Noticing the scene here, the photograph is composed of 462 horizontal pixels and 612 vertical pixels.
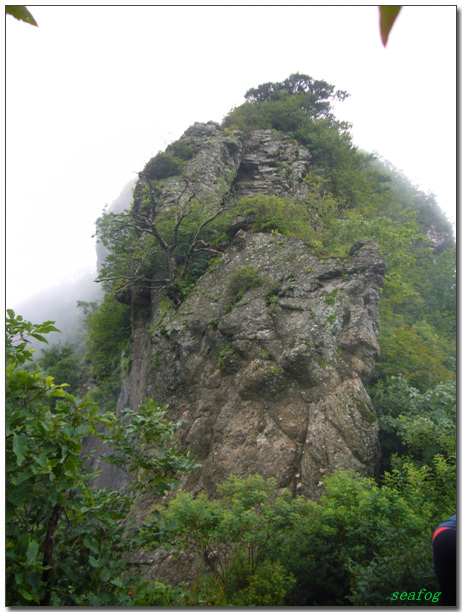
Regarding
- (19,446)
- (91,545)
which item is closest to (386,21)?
(19,446)

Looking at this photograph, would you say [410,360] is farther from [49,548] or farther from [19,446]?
[19,446]

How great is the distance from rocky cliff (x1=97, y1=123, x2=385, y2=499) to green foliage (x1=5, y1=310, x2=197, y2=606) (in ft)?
11.9

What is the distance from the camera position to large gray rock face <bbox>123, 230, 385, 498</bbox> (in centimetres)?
609

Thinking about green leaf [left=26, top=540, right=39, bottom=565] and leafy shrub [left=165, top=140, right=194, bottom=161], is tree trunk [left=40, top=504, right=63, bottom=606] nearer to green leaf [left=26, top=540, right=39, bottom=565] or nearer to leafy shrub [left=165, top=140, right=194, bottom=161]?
green leaf [left=26, top=540, right=39, bottom=565]

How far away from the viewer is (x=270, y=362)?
23.9ft

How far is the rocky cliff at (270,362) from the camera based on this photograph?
20.1 feet

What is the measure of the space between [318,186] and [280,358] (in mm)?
12292

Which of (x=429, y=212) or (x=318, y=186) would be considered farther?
(x=429, y=212)

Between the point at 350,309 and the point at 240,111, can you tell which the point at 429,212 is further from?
the point at 350,309

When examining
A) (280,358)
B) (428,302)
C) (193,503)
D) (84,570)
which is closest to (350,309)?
(280,358)

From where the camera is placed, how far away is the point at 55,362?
17516 millimetres

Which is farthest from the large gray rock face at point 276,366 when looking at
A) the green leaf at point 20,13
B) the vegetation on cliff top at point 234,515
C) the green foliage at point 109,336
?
the green leaf at point 20,13

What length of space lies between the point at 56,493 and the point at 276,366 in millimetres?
5371

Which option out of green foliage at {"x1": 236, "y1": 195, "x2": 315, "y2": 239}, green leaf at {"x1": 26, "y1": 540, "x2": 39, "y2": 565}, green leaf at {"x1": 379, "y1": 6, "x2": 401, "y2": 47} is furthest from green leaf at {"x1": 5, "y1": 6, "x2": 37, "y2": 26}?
green foliage at {"x1": 236, "y1": 195, "x2": 315, "y2": 239}
